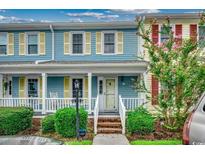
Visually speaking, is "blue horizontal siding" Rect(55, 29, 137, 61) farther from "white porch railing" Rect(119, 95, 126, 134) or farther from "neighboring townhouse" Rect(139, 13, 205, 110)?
"white porch railing" Rect(119, 95, 126, 134)

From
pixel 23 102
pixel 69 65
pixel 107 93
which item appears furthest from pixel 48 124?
pixel 107 93

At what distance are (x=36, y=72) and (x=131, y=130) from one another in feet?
10.1

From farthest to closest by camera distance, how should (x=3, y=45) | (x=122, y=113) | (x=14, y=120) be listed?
(x=3, y=45) < (x=122, y=113) < (x=14, y=120)

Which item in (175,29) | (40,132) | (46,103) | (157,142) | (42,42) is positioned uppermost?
(175,29)

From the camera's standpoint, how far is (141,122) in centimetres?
859

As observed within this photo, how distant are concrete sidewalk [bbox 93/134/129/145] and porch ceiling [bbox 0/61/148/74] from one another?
198 centimetres

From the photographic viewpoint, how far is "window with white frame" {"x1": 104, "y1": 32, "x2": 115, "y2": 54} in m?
11.1

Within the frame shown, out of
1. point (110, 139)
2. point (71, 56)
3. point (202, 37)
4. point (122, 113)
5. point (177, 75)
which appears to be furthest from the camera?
point (71, 56)

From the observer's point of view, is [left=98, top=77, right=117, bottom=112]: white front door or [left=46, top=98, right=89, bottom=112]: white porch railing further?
[left=98, top=77, right=117, bottom=112]: white front door

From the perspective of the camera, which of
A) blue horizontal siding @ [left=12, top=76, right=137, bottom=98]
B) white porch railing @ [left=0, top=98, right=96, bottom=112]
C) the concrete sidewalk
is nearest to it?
the concrete sidewalk

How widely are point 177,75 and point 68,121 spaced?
2550 millimetres

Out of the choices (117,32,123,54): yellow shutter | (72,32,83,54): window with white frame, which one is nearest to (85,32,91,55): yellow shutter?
(72,32,83,54): window with white frame

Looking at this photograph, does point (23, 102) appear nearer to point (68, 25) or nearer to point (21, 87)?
point (21, 87)
